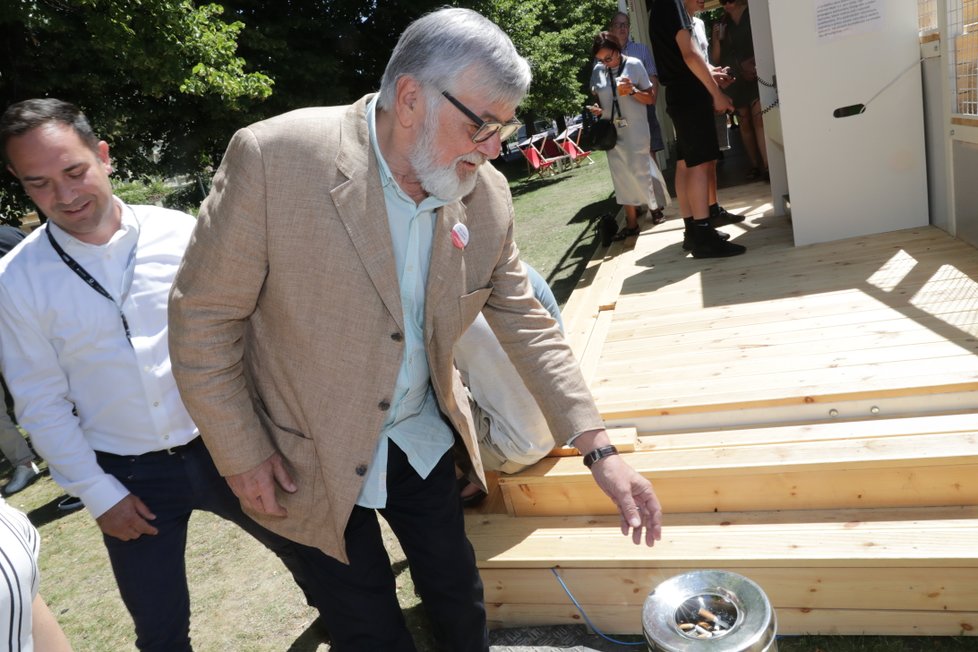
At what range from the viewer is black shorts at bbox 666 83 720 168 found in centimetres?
488

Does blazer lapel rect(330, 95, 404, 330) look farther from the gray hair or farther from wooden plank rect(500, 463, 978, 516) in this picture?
wooden plank rect(500, 463, 978, 516)

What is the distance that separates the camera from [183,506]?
2205 mm

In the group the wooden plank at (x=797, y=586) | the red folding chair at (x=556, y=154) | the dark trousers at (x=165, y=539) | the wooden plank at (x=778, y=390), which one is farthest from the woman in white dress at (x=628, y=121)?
the red folding chair at (x=556, y=154)

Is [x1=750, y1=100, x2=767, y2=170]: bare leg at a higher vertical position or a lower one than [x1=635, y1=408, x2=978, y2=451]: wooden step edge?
higher

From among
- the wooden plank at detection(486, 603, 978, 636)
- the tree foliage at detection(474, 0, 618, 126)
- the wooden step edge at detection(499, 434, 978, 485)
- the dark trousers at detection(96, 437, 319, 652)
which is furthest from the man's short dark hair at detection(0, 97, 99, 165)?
the tree foliage at detection(474, 0, 618, 126)

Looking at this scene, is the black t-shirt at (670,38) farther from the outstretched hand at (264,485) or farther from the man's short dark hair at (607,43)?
the outstretched hand at (264,485)

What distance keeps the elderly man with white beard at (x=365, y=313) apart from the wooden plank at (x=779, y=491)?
996 millimetres

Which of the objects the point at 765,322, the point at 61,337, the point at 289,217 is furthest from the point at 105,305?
the point at 765,322

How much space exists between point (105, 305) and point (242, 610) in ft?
6.25

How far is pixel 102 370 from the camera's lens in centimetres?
215

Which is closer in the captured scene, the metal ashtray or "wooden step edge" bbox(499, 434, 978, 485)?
the metal ashtray

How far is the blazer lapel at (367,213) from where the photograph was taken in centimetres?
167

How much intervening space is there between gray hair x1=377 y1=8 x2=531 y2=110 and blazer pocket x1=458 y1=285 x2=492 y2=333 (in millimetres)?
502

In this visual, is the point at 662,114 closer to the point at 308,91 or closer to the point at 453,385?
the point at 308,91
